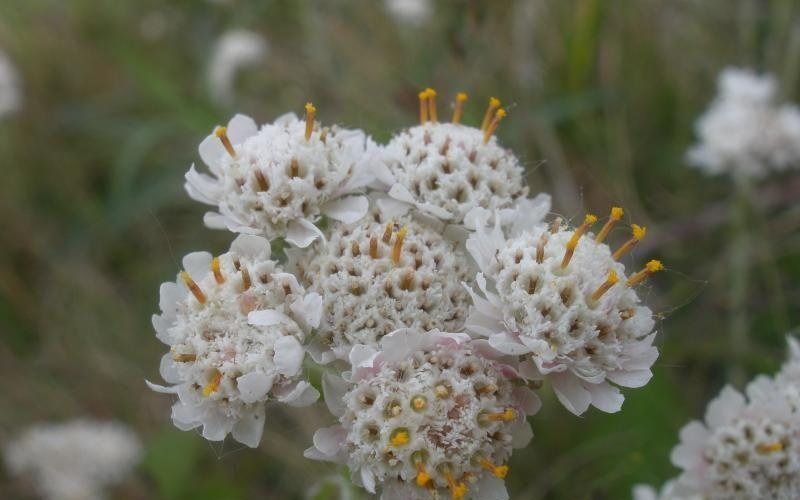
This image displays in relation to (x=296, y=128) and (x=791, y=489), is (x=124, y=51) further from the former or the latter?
(x=791, y=489)

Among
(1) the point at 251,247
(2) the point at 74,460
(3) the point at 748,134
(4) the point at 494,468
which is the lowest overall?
(4) the point at 494,468

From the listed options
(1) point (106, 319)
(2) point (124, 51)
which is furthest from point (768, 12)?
(1) point (106, 319)

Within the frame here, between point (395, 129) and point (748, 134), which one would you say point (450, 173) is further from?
point (748, 134)

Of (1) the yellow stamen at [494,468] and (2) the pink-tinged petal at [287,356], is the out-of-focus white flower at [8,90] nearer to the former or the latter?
(2) the pink-tinged petal at [287,356]

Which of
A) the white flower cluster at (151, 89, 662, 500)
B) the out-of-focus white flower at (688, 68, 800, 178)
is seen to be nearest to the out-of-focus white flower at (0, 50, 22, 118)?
the white flower cluster at (151, 89, 662, 500)

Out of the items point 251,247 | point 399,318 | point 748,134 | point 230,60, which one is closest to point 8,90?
point 230,60

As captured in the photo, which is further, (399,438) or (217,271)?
(217,271)

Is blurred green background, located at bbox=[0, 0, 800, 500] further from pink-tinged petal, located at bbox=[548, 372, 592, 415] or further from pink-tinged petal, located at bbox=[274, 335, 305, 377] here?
Answer: pink-tinged petal, located at bbox=[274, 335, 305, 377]
